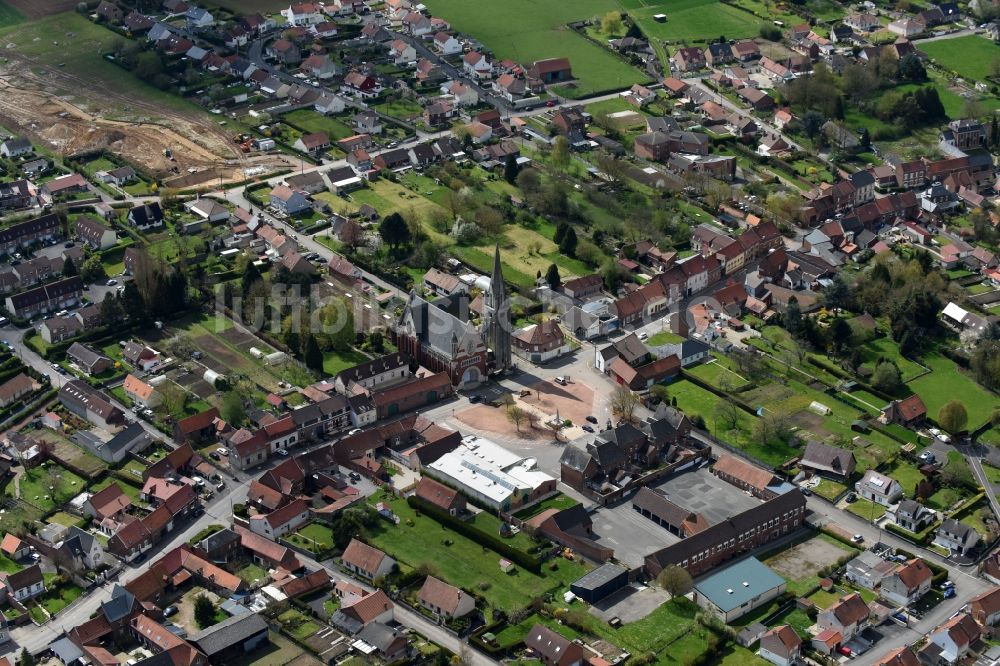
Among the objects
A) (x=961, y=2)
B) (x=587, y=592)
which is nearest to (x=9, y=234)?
(x=587, y=592)

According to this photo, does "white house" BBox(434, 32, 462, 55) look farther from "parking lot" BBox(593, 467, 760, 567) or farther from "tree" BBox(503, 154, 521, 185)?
"parking lot" BBox(593, 467, 760, 567)

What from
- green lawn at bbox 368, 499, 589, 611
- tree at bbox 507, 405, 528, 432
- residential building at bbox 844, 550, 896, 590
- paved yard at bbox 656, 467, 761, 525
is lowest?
tree at bbox 507, 405, 528, 432

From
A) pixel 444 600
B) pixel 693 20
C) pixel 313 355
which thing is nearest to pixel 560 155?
pixel 313 355

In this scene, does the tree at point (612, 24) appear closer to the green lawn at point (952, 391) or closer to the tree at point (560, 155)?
the tree at point (560, 155)

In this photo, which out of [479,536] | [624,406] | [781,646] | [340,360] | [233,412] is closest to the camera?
[781,646]

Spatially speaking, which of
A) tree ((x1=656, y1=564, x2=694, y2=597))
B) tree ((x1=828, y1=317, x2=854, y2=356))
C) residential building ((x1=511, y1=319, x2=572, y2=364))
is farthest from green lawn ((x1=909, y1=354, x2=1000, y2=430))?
tree ((x1=656, y1=564, x2=694, y2=597))

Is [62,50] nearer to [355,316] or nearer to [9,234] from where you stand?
[9,234]

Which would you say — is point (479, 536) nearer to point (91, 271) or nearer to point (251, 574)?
point (251, 574)
